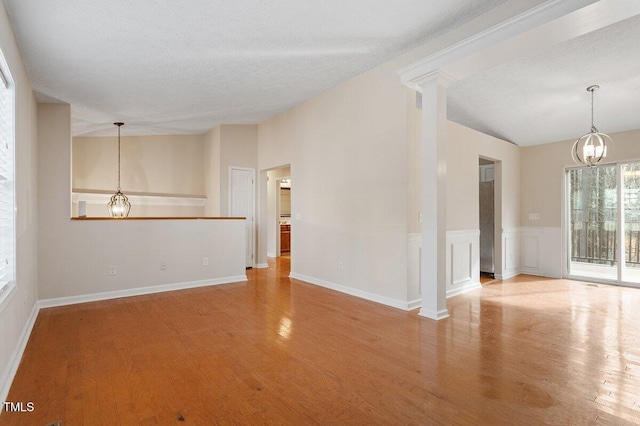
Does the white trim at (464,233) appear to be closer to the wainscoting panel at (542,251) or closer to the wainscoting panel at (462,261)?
the wainscoting panel at (462,261)

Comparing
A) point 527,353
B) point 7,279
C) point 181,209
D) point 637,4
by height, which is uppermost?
point 637,4

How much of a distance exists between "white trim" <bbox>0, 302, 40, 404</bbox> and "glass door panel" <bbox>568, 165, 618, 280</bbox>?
771 centimetres

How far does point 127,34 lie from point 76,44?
1.72 feet

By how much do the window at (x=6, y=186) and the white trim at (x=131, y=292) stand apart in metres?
1.86

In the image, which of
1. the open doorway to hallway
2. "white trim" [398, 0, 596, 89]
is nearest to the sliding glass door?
"white trim" [398, 0, 596, 89]

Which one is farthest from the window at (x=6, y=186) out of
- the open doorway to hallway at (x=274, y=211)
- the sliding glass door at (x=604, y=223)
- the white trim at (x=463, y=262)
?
the sliding glass door at (x=604, y=223)

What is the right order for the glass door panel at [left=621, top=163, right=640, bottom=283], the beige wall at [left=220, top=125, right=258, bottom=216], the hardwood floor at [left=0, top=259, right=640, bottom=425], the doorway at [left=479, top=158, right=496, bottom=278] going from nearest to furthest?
the hardwood floor at [left=0, top=259, right=640, bottom=425] → the glass door panel at [left=621, top=163, right=640, bottom=283] → the doorway at [left=479, top=158, right=496, bottom=278] → the beige wall at [left=220, top=125, right=258, bottom=216]

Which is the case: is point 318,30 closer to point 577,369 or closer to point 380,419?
point 380,419

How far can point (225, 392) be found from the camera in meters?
2.12

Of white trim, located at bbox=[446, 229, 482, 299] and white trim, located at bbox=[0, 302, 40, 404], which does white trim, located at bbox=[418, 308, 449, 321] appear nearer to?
white trim, located at bbox=[446, 229, 482, 299]

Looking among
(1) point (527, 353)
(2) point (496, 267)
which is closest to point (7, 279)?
(1) point (527, 353)

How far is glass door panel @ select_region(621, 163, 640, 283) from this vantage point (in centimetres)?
535

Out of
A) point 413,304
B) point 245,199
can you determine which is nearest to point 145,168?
point 245,199

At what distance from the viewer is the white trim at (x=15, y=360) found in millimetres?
2082
